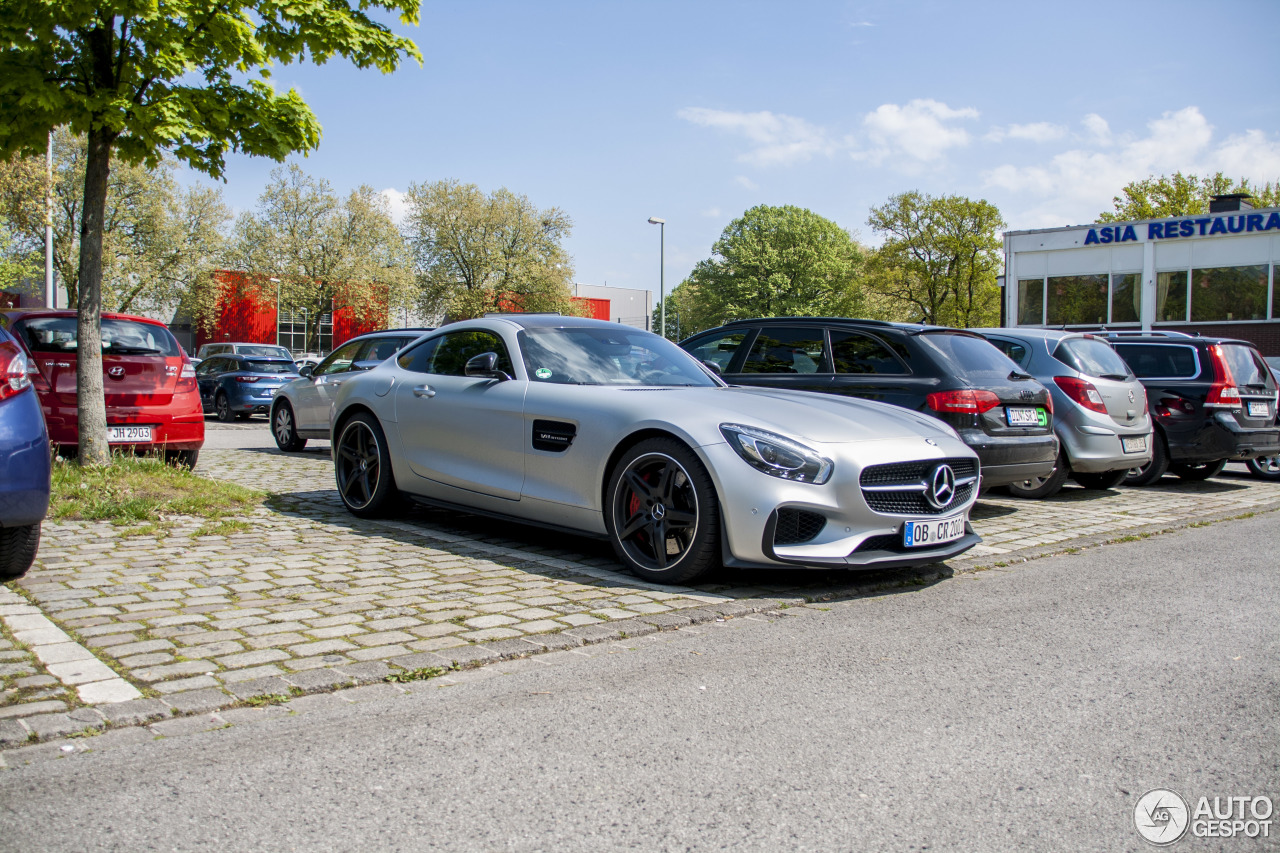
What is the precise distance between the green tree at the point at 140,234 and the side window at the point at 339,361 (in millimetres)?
29753

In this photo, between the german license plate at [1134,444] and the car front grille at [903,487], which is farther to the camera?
the german license plate at [1134,444]

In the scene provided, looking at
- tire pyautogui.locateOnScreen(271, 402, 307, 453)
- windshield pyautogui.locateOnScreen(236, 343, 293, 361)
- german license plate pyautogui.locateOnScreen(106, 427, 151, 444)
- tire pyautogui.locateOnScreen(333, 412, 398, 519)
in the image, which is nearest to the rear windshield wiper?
german license plate pyautogui.locateOnScreen(106, 427, 151, 444)

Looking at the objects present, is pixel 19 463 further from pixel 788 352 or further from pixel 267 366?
pixel 267 366

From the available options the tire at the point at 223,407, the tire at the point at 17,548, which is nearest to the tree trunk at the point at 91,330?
the tire at the point at 17,548

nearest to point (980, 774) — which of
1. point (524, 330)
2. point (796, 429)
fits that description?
point (796, 429)

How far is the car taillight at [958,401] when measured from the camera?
7.50 meters

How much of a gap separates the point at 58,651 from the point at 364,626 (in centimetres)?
117

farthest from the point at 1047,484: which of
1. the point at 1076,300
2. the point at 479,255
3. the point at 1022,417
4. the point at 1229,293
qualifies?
the point at 479,255

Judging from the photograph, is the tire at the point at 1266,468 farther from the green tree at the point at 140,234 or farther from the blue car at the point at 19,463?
the green tree at the point at 140,234

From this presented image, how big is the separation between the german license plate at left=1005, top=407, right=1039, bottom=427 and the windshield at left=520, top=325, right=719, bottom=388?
2689 mm

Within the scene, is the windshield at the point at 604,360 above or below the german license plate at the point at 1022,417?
above

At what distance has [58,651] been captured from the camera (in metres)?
3.86

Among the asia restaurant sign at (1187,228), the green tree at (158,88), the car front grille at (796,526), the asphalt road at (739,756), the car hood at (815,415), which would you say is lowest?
the asphalt road at (739,756)

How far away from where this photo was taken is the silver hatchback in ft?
29.9
